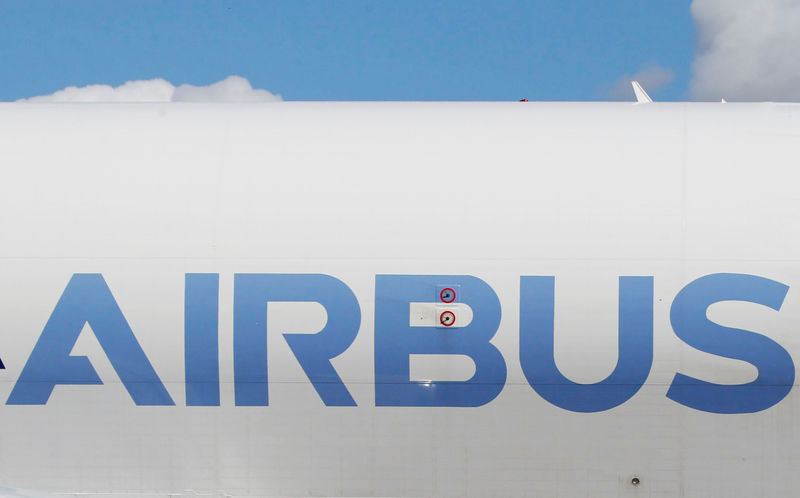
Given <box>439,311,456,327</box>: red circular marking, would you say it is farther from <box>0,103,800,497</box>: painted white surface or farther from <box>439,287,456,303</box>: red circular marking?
<box>0,103,800,497</box>: painted white surface

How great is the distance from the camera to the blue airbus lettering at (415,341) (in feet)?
13.4

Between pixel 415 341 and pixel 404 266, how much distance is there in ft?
1.54

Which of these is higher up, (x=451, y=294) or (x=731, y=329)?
(x=451, y=294)

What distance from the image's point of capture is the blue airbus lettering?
160 inches

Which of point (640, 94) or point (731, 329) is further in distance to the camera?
point (640, 94)

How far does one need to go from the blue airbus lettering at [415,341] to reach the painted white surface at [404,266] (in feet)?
0.19

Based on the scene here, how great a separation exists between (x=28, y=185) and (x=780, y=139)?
190 inches

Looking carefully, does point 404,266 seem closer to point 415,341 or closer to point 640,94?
point 415,341

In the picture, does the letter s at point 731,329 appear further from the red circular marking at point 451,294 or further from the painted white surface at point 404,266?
the red circular marking at point 451,294

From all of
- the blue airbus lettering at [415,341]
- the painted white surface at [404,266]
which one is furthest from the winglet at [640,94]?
the blue airbus lettering at [415,341]

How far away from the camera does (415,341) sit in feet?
13.5

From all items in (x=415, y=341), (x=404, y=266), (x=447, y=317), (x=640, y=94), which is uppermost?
(x=640, y=94)

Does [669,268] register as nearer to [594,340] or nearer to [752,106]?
[594,340]

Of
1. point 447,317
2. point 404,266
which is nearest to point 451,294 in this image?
point 447,317
